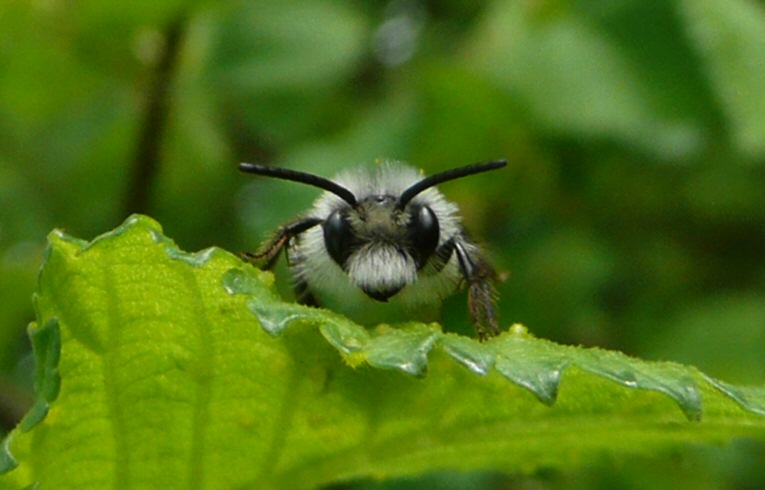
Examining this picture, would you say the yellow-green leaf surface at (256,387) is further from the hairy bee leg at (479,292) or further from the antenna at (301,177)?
the antenna at (301,177)

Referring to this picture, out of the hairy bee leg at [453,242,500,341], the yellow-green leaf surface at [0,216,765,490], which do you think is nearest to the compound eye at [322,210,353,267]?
the hairy bee leg at [453,242,500,341]

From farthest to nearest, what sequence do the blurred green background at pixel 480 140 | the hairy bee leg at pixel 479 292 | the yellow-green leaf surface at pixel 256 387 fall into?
the blurred green background at pixel 480 140 < the hairy bee leg at pixel 479 292 < the yellow-green leaf surface at pixel 256 387

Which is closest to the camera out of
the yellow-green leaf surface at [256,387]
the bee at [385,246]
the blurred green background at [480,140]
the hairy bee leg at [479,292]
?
the yellow-green leaf surface at [256,387]

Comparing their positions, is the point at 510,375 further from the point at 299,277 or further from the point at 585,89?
the point at 585,89

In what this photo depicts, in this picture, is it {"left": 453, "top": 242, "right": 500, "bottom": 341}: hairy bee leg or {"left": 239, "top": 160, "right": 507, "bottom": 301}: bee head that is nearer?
{"left": 453, "top": 242, "right": 500, "bottom": 341}: hairy bee leg

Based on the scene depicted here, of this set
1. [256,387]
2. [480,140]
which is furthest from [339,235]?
[480,140]

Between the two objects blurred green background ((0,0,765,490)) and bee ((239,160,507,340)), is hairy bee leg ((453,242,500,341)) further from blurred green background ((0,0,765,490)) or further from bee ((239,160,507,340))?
blurred green background ((0,0,765,490))

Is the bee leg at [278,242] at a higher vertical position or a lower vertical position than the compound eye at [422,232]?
lower

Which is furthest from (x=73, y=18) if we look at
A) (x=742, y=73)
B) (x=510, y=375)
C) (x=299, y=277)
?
(x=510, y=375)

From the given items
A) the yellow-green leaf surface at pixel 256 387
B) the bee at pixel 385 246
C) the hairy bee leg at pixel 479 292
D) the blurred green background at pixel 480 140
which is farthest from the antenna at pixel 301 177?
the blurred green background at pixel 480 140
